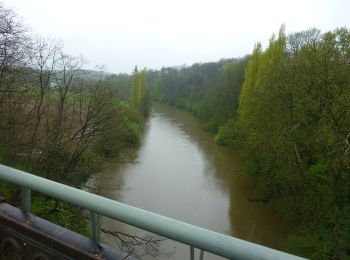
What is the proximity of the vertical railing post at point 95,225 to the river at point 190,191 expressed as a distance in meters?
9.47

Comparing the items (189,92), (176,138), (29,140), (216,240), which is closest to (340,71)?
(29,140)

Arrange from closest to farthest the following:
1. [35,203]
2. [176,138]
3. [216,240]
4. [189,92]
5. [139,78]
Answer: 1. [216,240]
2. [35,203]
3. [176,138]
4. [139,78]
5. [189,92]

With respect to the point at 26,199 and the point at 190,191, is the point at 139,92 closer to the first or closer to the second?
the point at 190,191

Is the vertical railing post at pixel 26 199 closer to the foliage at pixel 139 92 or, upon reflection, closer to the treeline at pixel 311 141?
the treeline at pixel 311 141

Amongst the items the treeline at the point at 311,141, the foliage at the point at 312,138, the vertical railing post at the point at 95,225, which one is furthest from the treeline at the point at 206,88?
the vertical railing post at the point at 95,225

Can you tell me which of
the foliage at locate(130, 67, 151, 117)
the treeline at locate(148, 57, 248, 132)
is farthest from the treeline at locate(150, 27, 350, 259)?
the foliage at locate(130, 67, 151, 117)

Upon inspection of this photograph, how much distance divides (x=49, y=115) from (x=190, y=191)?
7.93 metres

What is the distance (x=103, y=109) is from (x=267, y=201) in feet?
29.1

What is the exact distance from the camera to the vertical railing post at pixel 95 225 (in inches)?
57.6

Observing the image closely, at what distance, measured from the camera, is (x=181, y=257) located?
34.7ft

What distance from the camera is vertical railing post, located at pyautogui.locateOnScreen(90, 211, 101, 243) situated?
4.80 feet

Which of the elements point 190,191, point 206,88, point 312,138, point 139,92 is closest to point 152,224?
point 312,138

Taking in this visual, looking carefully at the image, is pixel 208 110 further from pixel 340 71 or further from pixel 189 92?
pixel 340 71

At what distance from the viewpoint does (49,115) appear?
1285cm
